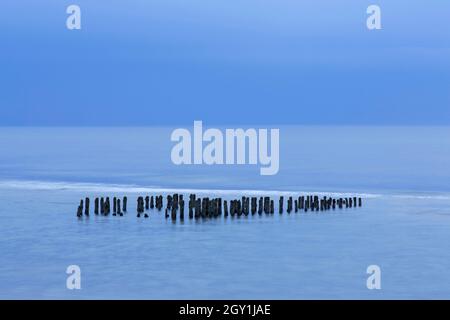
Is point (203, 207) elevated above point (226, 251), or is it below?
above

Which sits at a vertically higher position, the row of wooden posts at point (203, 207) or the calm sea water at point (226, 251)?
the row of wooden posts at point (203, 207)

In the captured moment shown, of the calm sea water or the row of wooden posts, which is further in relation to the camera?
the row of wooden posts

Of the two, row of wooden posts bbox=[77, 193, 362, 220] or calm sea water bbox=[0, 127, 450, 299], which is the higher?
row of wooden posts bbox=[77, 193, 362, 220]

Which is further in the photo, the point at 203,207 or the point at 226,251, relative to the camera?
the point at 203,207

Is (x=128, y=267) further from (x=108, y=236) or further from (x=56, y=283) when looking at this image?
(x=108, y=236)

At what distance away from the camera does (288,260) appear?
26.8m

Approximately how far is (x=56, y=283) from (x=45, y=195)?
71.3 feet

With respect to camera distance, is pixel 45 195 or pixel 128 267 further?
pixel 45 195

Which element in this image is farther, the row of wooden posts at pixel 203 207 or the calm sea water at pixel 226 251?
the row of wooden posts at pixel 203 207

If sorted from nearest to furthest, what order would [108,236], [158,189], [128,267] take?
[128,267] < [108,236] < [158,189]

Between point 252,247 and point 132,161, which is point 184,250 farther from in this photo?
point 132,161

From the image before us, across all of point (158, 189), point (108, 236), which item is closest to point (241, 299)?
point (108, 236)
